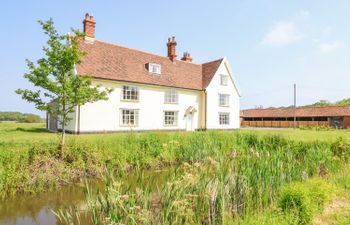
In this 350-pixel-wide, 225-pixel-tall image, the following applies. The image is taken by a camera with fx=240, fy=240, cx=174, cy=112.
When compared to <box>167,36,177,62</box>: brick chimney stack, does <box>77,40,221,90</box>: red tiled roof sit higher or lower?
lower

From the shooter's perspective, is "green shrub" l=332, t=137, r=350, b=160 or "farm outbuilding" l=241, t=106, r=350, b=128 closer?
"green shrub" l=332, t=137, r=350, b=160

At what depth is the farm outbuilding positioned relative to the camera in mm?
40406

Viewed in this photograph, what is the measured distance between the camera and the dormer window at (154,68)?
2634 cm

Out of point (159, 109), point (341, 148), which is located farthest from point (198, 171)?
point (159, 109)

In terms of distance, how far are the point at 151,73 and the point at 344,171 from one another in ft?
68.3

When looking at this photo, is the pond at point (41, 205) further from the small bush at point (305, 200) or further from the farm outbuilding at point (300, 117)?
the farm outbuilding at point (300, 117)

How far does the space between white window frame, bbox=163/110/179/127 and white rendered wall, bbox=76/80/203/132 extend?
1.04ft

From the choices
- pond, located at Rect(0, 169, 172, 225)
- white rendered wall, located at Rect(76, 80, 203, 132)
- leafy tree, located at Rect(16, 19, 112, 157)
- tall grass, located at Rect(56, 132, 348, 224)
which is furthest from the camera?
white rendered wall, located at Rect(76, 80, 203, 132)

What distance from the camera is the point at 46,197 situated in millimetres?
7707

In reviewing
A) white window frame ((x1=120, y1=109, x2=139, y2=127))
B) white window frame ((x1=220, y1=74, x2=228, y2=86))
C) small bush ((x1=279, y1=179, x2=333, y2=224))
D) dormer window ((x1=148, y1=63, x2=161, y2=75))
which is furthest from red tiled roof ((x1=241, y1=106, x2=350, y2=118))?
small bush ((x1=279, y1=179, x2=333, y2=224))

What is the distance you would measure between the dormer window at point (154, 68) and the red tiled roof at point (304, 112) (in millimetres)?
30925

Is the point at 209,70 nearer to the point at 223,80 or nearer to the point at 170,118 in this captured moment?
the point at 223,80

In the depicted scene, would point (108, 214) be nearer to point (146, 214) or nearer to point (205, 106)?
point (146, 214)

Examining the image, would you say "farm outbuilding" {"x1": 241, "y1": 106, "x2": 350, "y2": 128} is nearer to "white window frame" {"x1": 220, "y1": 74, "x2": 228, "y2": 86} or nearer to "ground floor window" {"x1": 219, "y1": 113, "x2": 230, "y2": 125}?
"ground floor window" {"x1": 219, "y1": 113, "x2": 230, "y2": 125}
